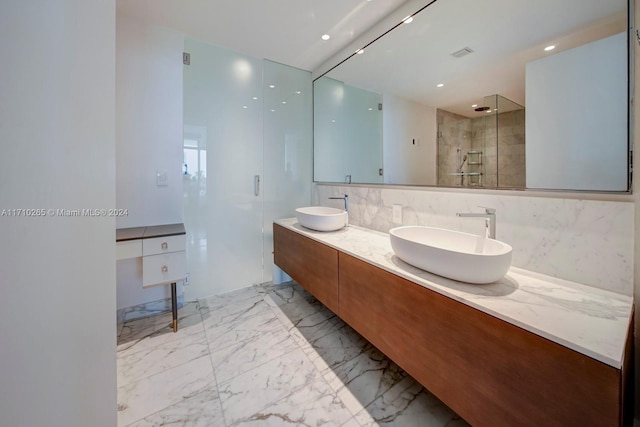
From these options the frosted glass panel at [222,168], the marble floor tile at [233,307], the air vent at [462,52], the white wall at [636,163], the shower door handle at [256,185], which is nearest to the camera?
the white wall at [636,163]

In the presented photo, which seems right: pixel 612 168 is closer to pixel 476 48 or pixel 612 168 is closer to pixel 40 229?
pixel 476 48

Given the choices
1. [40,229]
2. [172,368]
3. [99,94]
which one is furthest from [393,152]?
[172,368]

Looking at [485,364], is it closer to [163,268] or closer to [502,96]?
[502,96]

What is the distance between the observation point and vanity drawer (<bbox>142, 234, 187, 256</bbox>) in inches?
71.7

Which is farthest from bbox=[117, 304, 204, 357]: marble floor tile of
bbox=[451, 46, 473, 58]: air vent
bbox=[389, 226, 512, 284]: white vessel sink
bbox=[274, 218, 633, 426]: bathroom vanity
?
bbox=[451, 46, 473, 58]: air vent

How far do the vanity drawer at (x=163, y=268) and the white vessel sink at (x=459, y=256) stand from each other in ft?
5.36

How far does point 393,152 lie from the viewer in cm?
204

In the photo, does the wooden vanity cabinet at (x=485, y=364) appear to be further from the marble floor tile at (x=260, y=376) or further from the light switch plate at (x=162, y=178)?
the light switch plate at (x=162, y=178)

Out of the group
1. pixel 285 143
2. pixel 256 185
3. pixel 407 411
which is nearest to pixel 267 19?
pixel 285 143

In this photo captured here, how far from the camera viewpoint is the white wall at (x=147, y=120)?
78.8 inches

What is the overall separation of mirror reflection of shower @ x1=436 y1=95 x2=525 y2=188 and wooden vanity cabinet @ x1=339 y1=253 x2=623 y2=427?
0.79 m

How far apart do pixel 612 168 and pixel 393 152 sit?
1.22 meters

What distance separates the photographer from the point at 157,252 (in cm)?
186

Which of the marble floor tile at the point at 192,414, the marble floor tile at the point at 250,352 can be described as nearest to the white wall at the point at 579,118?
the marble floor tile at the point at 250,352
